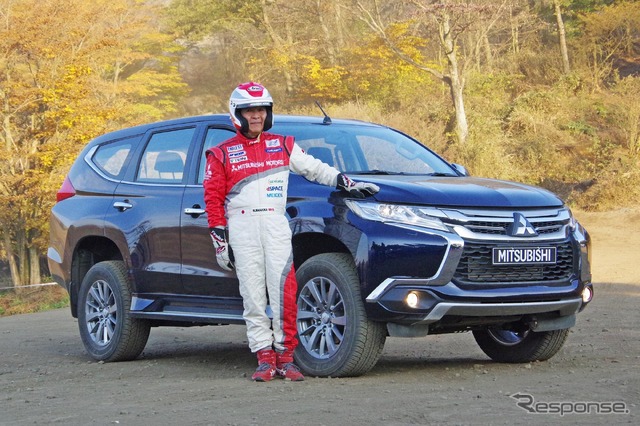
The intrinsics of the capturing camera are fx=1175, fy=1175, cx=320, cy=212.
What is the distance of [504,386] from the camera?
6.94 m

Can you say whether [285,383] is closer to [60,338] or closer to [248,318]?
[248,318]

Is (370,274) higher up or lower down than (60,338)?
higher up

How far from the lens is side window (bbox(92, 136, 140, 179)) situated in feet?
31.5

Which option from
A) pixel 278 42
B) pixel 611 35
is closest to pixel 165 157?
pixel 611 35

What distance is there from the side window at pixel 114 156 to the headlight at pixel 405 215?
304 centimetres

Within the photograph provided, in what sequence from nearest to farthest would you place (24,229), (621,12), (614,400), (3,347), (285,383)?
(614,400) < (285,383) < (3,347) < (24,229) < (621,12)

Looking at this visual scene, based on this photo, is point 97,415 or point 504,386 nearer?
point 97,415

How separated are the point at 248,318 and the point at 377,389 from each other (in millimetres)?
1175

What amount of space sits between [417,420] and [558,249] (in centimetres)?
229

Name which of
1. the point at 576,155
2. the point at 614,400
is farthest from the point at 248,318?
the point at 576,155

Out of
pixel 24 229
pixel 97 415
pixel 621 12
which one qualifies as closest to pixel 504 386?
pixel 97 415

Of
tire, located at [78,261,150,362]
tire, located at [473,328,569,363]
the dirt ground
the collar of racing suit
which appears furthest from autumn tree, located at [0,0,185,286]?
the collar of racing suit

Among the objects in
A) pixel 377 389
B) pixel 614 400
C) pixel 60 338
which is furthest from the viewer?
pixel 60 338

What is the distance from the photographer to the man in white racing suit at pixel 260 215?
747cm
